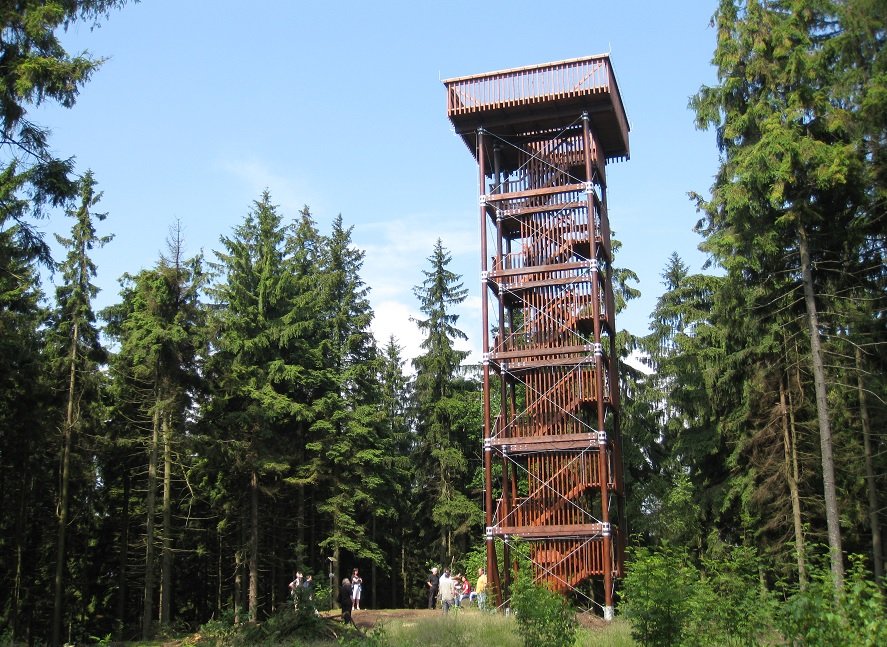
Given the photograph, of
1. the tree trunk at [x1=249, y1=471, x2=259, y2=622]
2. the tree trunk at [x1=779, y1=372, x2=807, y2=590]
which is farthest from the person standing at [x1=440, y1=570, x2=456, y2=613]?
the tree trunk at [x1=779, y1=372, x2=807, y2=590]

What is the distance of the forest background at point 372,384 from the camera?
675 inches

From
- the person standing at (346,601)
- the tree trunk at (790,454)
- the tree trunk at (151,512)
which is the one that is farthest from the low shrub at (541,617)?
the tree trunk at (151,512)

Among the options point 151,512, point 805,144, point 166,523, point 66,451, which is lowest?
point 166,523

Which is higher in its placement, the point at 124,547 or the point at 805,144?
the point at 805,144

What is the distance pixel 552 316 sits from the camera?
24734 mm

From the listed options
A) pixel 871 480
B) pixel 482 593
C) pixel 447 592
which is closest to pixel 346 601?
pixel 447 592

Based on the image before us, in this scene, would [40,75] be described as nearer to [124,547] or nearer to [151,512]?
[151,512]

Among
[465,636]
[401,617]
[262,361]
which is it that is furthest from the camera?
[262,361]

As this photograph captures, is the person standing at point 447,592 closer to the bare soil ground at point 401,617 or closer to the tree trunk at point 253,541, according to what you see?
the bare soil ground at point 401,617

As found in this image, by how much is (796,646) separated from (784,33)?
44.7ft

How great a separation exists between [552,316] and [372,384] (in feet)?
41.2

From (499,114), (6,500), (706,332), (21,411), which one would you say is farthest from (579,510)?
(6,500)

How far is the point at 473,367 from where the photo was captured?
126ft

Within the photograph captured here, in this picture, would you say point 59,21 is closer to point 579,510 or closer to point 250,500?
point 579,510
